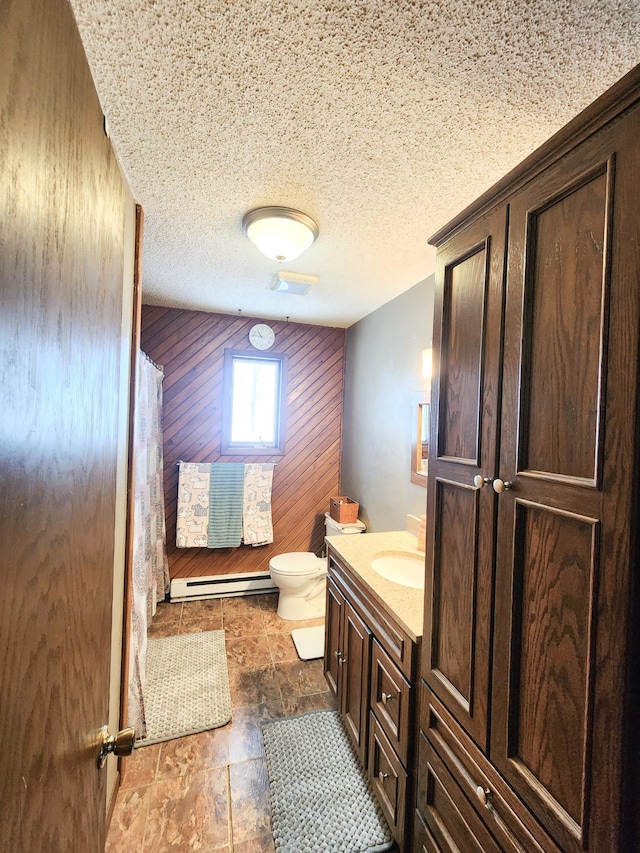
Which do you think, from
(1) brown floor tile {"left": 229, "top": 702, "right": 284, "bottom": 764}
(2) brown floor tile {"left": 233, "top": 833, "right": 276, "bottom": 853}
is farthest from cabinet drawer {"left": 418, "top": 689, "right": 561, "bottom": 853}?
(1) brown floor tile {"left": 229, "top": 702, "right": 284, "bottom": 764}

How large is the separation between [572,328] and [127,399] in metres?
1.51

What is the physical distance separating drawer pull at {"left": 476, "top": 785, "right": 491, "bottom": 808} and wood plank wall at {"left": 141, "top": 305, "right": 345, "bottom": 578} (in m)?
2.61

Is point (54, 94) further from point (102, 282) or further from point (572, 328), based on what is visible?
point (572, 328)

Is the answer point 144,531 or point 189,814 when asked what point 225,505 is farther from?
point 189,814

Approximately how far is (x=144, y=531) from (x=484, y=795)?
1.84 metres

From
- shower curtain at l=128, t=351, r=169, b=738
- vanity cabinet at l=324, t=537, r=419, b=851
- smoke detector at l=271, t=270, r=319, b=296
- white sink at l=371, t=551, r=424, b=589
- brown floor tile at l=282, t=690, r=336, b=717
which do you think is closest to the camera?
vanity cabinet at l=324, t=537, r=419, b=851

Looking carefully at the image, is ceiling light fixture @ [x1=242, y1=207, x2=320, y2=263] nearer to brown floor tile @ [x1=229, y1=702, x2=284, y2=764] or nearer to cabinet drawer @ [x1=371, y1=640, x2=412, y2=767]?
cabinet drawer @ [x1=371, y1=640, x2=412, y2=767]

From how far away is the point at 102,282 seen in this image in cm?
65

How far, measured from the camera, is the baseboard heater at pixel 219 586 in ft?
9.95

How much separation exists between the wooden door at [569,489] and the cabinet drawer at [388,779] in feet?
2.07

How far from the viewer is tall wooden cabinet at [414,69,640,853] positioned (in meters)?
0.60

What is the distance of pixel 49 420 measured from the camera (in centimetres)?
44

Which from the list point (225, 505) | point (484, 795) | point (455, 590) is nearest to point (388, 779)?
point (484, 795)

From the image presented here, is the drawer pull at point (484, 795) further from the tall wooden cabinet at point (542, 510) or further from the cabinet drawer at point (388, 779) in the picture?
the cabinet drawer at point (388, 779)
